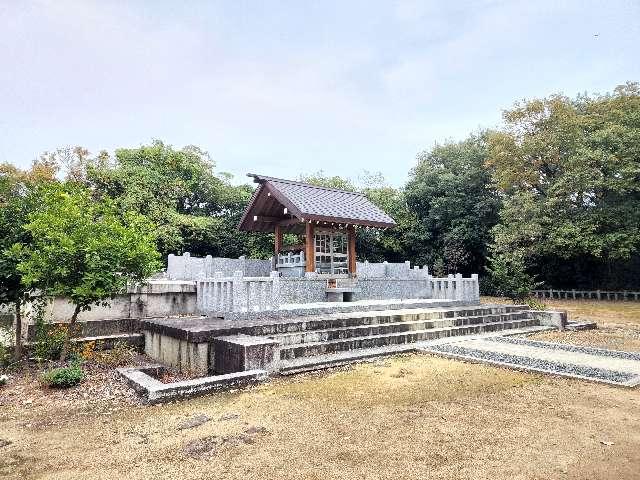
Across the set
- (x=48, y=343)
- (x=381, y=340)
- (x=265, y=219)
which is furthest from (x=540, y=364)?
(x=265, y=219)

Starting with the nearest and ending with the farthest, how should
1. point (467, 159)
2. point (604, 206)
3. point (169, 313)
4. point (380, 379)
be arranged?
point (380, 379) < point (169, 313) < point (604, 206) < point (467, 159)

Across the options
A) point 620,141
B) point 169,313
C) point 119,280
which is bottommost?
point 169,313

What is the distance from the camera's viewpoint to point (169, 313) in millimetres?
11383

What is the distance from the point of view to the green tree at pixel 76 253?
24.9ft

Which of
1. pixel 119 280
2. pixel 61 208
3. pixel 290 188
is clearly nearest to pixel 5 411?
pixel 119 280

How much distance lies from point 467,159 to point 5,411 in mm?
30055

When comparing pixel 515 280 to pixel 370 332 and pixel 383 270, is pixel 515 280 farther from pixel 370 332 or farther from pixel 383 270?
pixel 370 332

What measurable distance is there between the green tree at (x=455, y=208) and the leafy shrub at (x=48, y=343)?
80.9 ft

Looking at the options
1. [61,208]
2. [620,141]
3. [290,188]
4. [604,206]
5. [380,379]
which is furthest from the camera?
[604,206]

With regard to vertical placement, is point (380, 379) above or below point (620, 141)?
below

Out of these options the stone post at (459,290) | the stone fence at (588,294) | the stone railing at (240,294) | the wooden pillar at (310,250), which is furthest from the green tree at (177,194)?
the stone fence at (588,294)

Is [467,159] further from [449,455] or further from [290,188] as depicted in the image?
[449,455]

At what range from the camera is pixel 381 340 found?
31.6ft

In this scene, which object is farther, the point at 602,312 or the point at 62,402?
the point at 602,312
